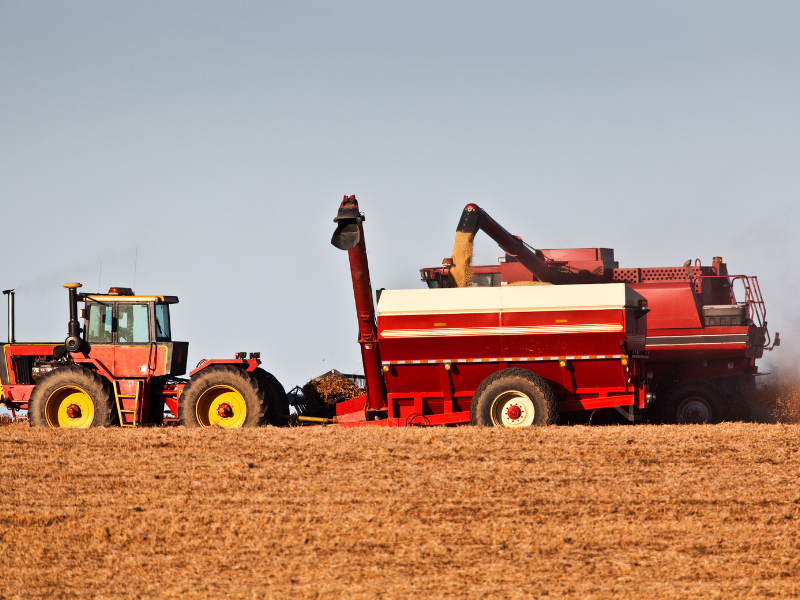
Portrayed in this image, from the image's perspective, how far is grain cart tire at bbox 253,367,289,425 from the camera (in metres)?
14.1

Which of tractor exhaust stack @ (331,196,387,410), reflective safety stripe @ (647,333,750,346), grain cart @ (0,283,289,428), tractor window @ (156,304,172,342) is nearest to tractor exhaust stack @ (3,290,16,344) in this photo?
grain cart @ (0,283,289,428)

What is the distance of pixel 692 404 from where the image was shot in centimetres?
1539

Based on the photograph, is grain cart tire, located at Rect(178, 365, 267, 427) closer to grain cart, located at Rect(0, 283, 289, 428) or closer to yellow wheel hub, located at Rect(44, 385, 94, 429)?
grain cart, located at Rect(0, 283, 289, 428)

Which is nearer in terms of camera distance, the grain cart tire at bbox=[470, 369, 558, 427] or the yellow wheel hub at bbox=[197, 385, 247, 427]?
the grain cart tire at bbox=[470, 369, 558, 427]

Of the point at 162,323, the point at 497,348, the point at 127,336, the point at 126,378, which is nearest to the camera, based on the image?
the point at 497,348

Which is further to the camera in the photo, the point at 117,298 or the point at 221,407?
the point at 117,298

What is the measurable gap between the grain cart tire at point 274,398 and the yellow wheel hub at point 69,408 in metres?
2.71

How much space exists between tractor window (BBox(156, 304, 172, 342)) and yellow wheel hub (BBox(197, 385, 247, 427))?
1415 mm

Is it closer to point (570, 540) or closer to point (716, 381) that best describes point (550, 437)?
point (570, 540)

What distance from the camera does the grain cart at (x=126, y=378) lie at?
13656 millimetres

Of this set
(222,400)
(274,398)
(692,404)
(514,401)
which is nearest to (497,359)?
(514,401)

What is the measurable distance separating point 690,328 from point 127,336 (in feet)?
31.5

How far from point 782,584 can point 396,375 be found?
7.30 meters

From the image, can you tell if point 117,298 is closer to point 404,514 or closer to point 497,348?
point 497,348
